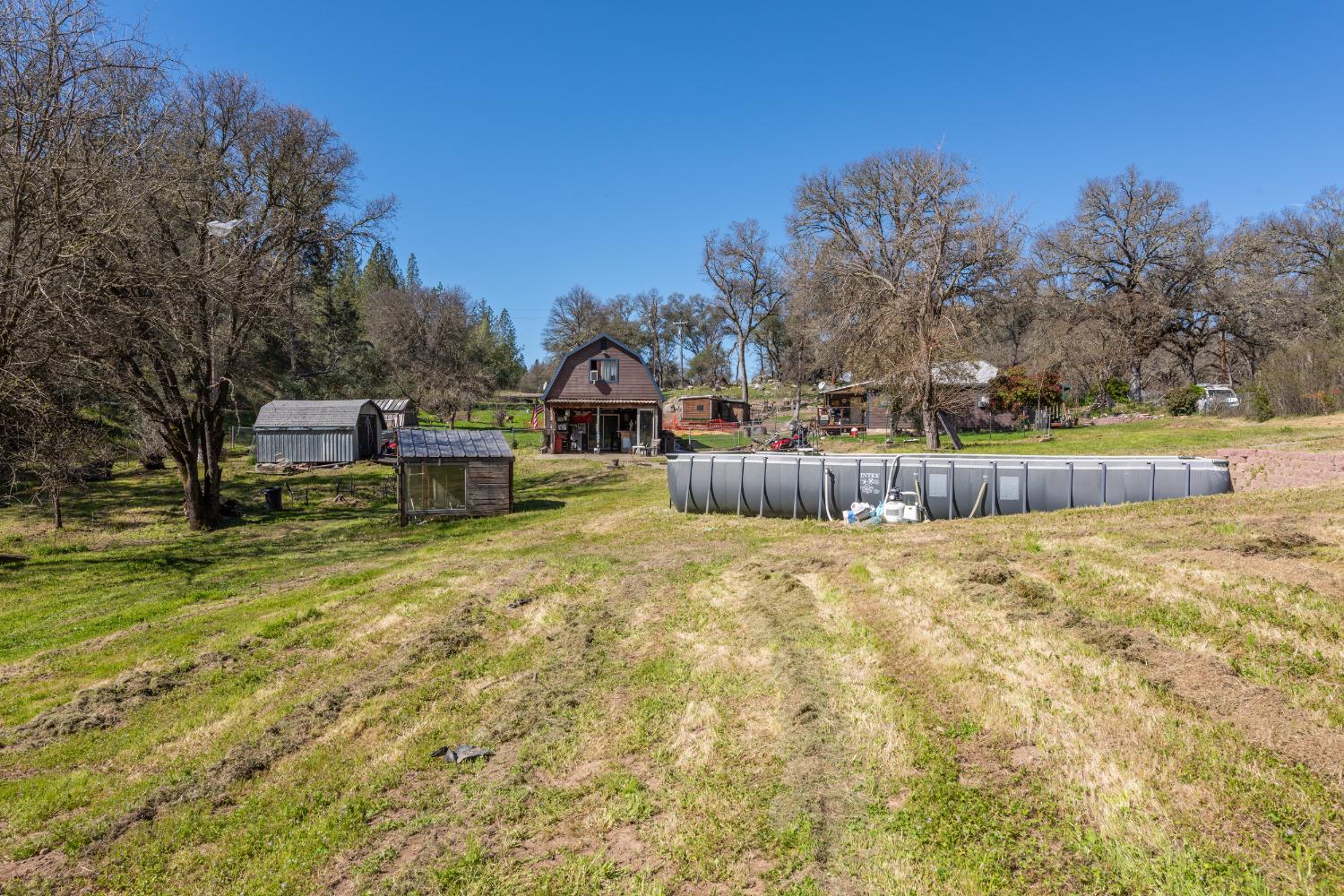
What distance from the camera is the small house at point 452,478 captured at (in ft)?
69.1

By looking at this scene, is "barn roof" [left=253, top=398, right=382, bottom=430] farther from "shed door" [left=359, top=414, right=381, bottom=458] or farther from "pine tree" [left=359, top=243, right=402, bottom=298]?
"pine tree" [left=359, top=243, right=402, bottom=298]

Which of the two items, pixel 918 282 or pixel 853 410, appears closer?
pixel 918 282

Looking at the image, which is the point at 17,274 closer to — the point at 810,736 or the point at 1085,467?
the point at 810,736

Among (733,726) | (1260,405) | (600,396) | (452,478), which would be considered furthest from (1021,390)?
(733,726)

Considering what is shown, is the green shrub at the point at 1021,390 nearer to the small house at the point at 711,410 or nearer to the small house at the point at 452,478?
the small house at the point at 711,410

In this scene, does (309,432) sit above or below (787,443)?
above

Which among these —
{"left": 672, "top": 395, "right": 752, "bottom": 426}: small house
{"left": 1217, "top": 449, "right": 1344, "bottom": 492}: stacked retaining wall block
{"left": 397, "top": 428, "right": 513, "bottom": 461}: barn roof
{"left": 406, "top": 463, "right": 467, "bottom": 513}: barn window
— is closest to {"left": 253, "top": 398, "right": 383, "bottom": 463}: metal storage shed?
{"left": 397, "top": 428, "right": 513, "bottom": 461}: barn roof

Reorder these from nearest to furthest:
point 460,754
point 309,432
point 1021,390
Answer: point 460,754, point 309,432, point 1021,390

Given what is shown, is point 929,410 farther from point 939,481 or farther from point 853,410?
point 853,410

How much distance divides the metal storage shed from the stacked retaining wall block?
117 feet

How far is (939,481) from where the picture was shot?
1644 cm

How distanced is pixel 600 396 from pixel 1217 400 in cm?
3410

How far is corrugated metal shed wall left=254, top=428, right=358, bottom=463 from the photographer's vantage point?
1368 inches

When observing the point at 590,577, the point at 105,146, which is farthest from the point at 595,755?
the point at 105,146
